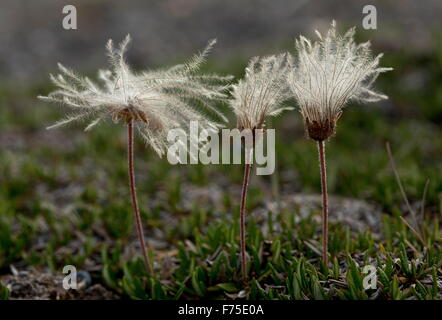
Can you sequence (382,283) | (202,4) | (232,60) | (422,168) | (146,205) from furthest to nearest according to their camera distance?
(202,4) → (232,60) → (422,168) → (146,205) → (382,283)

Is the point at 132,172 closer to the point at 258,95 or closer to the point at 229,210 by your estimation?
the point at 258,95

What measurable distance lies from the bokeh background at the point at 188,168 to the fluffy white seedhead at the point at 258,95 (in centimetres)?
124

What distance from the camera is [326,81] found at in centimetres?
318

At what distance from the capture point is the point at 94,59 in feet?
47.4

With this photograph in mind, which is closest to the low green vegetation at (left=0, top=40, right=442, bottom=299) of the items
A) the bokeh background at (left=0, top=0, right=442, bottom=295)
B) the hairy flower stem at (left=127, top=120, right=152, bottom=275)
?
the bokeh background at (left=0, top=0, right=442, bottom=295)

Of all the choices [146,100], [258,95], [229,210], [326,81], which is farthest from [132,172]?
[229,210]

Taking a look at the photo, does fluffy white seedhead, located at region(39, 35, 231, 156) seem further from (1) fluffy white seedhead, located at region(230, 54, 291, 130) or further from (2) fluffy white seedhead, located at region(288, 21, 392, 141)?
(2) fluffy white seedhead, located at region(288, 21, 392, 141)

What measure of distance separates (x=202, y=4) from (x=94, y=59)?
549cm

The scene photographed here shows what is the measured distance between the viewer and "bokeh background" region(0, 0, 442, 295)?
5.07 m

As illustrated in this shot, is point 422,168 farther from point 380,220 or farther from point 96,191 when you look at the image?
point 96,191

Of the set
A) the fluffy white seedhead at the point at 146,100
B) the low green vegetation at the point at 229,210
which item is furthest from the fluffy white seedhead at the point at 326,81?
the low green vegetation at the point at 229,210

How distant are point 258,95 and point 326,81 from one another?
0.43m

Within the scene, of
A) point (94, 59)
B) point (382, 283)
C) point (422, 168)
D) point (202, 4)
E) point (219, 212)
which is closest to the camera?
point (382, 283)
